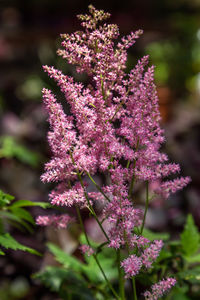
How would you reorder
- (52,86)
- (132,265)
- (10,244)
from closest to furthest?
(132,265), (10,244), (52,86)

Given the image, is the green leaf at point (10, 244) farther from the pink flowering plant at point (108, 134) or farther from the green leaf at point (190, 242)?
the green leaf at point (190, 242)

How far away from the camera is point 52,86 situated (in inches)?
137

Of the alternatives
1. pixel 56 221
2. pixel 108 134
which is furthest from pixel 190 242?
pixel 108 134

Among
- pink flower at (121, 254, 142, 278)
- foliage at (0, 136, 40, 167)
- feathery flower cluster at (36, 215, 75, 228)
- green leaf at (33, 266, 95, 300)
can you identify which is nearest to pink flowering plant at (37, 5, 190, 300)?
pink flower at (121, 254, 142, 278)

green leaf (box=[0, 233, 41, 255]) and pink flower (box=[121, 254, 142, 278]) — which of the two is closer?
pink flower (box=[121, 254, 142, 278])

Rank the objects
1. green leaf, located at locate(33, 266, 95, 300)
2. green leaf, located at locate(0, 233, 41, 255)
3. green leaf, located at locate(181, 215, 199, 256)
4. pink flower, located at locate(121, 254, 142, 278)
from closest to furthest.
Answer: pink flower, located at locate(121, 254, 142, 278)
green leaf, located at locate(0, 233, 41, 255)
green leaf, located at locate(33, 266, 95, 300)
green leaf, located at locate(181, 215, 199, 256)

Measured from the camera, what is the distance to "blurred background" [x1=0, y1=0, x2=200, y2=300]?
2014mm

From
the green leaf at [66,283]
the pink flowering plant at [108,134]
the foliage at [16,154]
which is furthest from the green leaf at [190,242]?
the foliage at [16,154]

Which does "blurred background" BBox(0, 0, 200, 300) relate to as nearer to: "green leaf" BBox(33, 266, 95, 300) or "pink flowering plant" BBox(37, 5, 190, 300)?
"pink flowering plant" BBox(37, 5, 190, 300)

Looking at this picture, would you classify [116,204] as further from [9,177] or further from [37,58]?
[37,58]

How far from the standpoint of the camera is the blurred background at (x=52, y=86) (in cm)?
201

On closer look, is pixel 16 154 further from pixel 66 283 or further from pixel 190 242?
pixel 190 242

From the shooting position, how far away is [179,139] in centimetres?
329

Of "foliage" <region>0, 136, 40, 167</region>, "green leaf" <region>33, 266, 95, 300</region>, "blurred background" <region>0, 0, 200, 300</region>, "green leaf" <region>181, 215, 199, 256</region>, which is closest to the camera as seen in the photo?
"green leaf" <region>33, 266, 95, 300</region>
